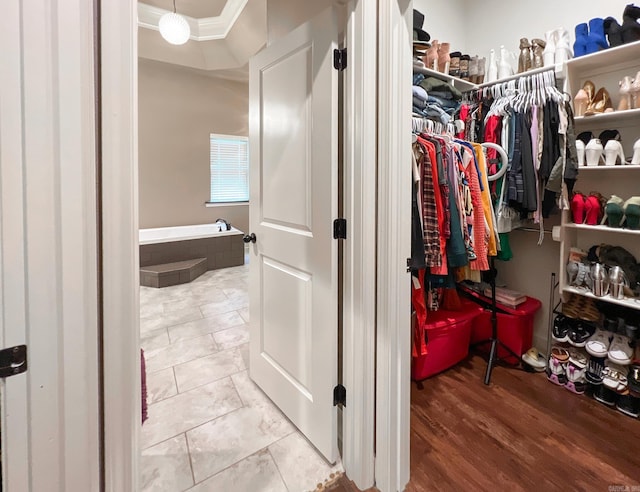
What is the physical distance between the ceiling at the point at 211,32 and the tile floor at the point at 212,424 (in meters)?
3.06

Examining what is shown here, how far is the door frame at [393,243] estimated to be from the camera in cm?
118

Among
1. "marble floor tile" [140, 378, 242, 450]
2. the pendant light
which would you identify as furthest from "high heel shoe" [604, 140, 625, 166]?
the pendant light

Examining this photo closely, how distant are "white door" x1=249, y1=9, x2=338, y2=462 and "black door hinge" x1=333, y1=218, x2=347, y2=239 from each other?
22mm

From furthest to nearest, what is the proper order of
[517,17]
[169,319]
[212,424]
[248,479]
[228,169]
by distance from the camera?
[228,169]
[169,319]
[517,17]
[212,424]
[248,479]

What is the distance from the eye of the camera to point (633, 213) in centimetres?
175

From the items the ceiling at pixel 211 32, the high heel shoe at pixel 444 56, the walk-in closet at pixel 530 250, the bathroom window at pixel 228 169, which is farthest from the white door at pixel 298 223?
the bathroom window at pixel 228 169

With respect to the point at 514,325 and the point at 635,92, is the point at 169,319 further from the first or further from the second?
the point at 635,92

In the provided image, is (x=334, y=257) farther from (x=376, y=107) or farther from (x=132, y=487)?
(x=132, y=487)

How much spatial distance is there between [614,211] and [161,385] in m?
2.96

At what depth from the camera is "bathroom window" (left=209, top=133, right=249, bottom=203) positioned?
550cm

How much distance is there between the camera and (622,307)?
195 centimetres

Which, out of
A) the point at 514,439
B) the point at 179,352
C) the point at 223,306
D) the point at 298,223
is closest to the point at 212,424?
the point at 179,352

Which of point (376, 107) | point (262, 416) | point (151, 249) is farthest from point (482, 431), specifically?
point (151, 249)

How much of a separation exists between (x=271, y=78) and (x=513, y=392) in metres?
2.35
